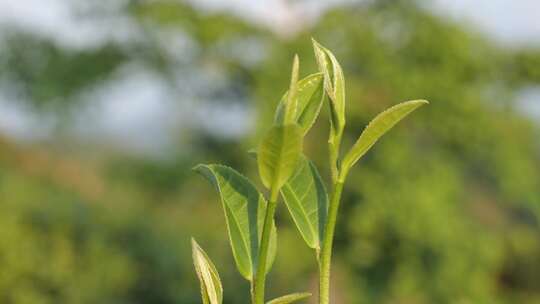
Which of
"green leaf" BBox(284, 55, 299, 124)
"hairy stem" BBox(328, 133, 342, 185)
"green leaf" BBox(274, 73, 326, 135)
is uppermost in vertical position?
"green leaf" BBox(284, 55, 299, 124)

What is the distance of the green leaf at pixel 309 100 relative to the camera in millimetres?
695

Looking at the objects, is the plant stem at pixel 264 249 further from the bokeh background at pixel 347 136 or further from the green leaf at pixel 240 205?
the bokeh background at pixel 347 136

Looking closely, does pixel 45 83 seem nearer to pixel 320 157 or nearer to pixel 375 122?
pixel 320 157

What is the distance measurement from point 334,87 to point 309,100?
2cm

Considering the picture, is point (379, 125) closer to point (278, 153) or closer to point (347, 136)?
point (278, 153)

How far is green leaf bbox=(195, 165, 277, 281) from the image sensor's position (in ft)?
2.47

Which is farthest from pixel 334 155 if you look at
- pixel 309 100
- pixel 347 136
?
pixel 347 136

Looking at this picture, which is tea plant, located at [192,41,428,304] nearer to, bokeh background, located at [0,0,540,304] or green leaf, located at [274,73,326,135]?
green leaf, located at [274,73,326,135]

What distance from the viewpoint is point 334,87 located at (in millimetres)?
715

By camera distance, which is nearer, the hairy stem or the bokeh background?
the hairy stem

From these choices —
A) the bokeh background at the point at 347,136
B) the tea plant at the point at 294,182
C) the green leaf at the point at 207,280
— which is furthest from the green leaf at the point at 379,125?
the bokeh background at the point at 347,136

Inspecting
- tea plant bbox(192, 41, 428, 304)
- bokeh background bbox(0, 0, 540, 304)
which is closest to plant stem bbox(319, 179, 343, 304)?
tea plant bbox(192, 41, 428, 304)

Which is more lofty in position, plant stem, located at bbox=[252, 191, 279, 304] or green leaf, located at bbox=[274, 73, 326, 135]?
green leaf, located at bbox=[274, 73, 326, 135]

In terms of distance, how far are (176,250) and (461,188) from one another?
501 centimetres
